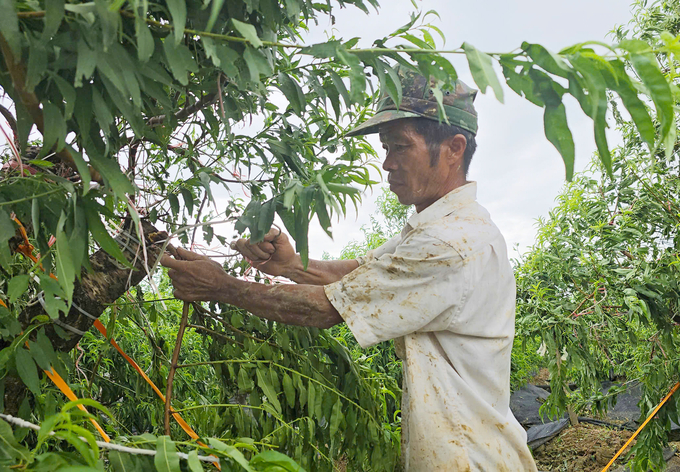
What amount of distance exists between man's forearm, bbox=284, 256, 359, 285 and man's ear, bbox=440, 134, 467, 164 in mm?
540

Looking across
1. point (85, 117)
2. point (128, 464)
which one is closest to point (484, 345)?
point (128, 464)

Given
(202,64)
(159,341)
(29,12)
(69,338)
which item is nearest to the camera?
(29,12)

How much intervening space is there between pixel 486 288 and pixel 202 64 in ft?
2.74

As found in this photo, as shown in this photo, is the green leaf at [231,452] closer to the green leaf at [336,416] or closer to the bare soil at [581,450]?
the green leaf at [336,416]

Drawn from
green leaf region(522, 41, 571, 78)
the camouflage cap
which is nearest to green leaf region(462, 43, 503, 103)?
green leaf region(522, 41, 571, 78)

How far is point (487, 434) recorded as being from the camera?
1.35 metres

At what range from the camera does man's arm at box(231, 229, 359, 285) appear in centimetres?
151

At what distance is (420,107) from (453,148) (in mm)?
166

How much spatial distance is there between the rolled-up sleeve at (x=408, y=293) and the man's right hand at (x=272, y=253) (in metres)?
0.31

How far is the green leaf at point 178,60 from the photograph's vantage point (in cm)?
67

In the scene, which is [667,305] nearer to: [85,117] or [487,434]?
[487,434]

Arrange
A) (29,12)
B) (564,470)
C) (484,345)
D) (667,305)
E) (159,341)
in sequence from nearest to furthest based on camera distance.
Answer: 1. (29,12)
2. (484,345)
3. (159,341)
4. (667,305)
5. (564,470)

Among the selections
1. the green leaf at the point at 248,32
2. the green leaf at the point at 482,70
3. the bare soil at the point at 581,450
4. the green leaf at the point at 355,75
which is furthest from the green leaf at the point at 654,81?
the bare soil at the point at 581,450

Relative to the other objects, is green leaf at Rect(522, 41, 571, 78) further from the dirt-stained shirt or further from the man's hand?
the man's hand
